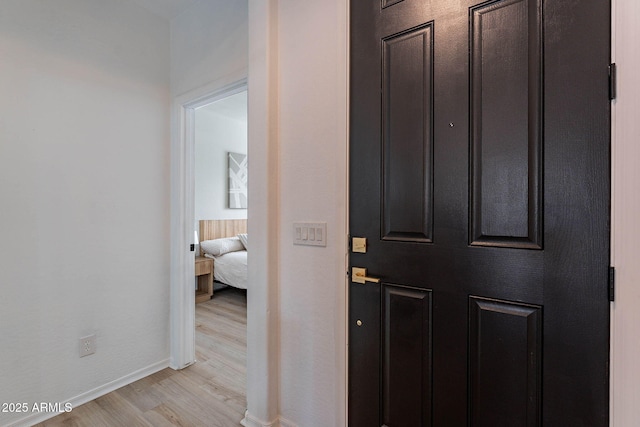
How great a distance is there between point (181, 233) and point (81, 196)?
25.6 inches

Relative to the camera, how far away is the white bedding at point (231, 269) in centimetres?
368

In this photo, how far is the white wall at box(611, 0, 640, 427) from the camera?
758mm

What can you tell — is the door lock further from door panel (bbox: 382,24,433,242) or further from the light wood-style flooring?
the light wood-style flooring

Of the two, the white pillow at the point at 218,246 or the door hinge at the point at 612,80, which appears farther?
the white pillow at the point at 218,246

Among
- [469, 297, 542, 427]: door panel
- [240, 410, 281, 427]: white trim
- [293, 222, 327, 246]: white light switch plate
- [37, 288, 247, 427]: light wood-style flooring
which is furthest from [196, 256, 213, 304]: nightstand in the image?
[469, 297, 542, 427]: door panel

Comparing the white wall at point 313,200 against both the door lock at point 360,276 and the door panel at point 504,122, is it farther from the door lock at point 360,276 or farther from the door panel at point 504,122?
the door panel at point 504,122

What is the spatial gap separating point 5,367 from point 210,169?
325 cm

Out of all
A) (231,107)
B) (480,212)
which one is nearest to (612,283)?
(480,212)

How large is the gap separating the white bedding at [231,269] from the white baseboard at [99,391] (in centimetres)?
150

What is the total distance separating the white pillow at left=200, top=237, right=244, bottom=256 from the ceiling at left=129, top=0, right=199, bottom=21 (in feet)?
8.96

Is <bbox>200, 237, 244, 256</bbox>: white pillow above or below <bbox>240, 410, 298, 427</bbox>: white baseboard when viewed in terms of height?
above

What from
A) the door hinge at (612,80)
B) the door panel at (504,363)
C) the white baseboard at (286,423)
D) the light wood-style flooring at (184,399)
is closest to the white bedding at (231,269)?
the light wood-style flooring at (184,399)

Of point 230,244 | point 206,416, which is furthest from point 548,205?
point 230,244

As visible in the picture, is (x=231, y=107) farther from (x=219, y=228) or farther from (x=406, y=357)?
(x=406, y=357)
